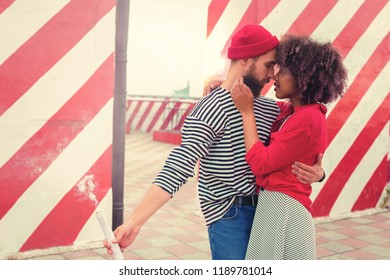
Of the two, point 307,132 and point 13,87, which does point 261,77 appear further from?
point 13,87

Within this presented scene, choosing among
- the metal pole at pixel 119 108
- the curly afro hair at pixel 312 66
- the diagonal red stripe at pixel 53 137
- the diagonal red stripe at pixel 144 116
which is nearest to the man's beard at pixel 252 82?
the curly afro hair at pixel 312 66

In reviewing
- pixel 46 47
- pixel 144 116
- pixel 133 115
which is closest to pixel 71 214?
pixel 46 47

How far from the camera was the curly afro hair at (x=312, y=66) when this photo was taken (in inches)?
76.1

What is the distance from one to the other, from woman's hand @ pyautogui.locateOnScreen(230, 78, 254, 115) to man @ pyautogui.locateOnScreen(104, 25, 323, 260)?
0.14ft

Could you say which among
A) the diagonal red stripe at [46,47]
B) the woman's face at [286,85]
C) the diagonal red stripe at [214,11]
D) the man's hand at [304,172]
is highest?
the woman's face at [286,85]

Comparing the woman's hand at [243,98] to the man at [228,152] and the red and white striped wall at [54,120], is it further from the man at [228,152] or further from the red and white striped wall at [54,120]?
the red and white striped wall at [54,120]

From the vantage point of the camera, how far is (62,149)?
3.69m

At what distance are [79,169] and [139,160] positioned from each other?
498cm

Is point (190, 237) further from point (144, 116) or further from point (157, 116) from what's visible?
point (144, 116)

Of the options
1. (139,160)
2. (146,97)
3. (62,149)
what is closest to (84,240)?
(62,149)

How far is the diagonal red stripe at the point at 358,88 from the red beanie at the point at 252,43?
10.5 ft

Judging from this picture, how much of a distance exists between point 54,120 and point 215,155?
2.01m

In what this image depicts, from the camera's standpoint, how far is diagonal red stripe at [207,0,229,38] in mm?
4888

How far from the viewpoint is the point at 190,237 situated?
4297 millimetres
